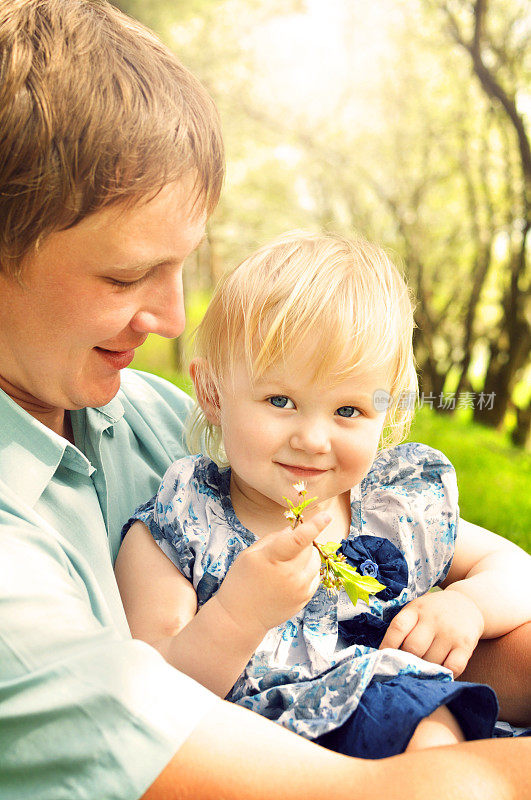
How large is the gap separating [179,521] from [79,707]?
65 centimetres

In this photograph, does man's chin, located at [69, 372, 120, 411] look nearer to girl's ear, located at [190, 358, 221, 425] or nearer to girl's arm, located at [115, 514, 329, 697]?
girl's ear, located at [190, 358, 221, 425]

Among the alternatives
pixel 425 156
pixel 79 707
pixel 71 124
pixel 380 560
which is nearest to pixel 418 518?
pixel 380 560

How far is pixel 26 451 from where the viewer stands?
158 cm

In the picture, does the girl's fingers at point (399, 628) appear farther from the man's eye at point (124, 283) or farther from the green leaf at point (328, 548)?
the man's eye at point (124, 283)

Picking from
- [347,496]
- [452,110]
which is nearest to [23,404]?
[347,496]

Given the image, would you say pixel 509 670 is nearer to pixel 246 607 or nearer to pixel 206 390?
pixel 246 607

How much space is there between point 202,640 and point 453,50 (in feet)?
26.4

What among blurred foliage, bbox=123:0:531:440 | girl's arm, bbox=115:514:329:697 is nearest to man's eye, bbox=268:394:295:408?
girl's arm, bbox=115:514:329:697

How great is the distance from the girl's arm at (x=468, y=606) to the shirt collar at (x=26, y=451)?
763 millimetres

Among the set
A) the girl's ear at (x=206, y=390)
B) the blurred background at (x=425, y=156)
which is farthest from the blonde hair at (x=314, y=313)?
the blurred background at (x=425, y=156)

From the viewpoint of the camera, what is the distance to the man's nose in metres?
1.65

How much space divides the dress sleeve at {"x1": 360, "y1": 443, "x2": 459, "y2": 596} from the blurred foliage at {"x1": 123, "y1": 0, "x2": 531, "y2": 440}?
3.40 meters

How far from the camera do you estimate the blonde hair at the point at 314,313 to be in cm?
170

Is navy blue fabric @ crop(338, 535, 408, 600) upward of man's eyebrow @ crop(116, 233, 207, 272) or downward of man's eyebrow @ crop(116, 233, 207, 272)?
downward
